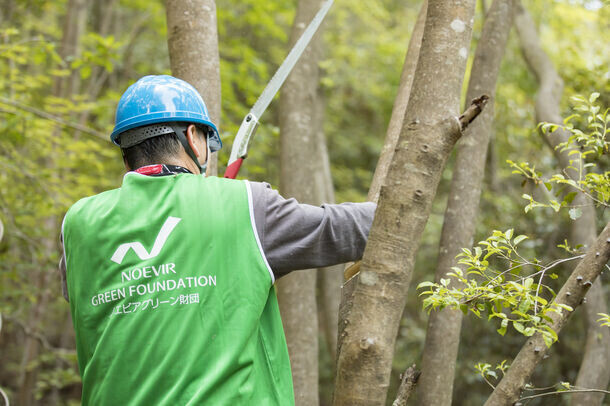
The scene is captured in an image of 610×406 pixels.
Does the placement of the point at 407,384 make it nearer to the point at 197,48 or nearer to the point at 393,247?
the point at 393,247

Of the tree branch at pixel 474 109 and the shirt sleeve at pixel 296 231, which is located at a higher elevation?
the tree branch at pixel 474 109

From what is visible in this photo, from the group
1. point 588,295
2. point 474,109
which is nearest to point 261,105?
point 474,109

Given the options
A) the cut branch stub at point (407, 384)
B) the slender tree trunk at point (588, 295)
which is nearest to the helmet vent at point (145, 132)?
the cut branch stub at point (407, 384)

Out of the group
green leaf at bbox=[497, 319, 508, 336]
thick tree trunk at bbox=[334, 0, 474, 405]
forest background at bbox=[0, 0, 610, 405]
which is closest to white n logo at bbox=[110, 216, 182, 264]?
thick tree trunk at bbox=[334, 0, 474, 405]

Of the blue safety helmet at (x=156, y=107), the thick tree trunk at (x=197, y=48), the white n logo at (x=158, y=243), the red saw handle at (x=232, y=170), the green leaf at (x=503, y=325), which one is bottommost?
the green leaf at (x=503, y=325)

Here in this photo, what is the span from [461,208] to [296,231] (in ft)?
7.06

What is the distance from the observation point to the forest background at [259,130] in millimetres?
6688

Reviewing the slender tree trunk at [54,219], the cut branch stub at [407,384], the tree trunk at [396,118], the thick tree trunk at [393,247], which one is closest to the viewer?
the thick tree trunk at [393,247]

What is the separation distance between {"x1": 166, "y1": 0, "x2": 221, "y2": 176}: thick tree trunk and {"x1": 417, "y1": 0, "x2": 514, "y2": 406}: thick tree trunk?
1.56 metres

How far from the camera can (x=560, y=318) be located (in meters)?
2.27

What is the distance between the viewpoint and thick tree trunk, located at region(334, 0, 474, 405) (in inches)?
75.7

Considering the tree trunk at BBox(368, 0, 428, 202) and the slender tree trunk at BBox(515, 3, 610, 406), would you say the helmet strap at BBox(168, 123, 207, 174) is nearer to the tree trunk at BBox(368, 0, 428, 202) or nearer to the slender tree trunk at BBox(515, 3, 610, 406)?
the tree trunk at BBox(368, 0, 428, 202)

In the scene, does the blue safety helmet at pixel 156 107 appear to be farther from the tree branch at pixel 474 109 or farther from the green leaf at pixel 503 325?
the green leaf at pixel 503 325

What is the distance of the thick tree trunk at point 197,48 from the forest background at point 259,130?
1139 mm
